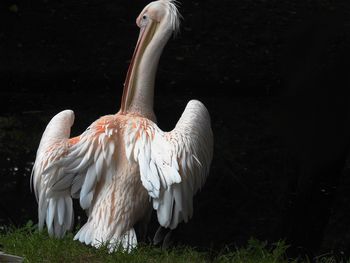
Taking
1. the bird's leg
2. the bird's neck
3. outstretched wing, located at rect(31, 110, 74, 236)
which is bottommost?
the bird's leg

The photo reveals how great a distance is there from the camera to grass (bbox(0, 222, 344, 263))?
4.12 meters

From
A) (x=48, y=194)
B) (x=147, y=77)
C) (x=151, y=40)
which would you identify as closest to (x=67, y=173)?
(x=48, y=194)

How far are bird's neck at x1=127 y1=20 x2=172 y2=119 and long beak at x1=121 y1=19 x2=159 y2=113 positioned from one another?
0.02 meters

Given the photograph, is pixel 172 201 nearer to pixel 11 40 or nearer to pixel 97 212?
pixel 97 212

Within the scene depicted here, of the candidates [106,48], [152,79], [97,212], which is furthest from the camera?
[106,48]

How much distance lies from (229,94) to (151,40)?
2.50 meters

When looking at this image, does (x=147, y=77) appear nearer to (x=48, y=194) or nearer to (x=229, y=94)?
(x=48, y=194)

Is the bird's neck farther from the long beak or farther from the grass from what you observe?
the grass

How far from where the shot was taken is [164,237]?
15.5 feet

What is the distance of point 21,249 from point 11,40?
4.83m

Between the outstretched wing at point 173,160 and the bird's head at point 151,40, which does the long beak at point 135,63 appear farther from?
the outstretched wing at point 173,160

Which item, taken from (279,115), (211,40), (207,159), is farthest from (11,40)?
(207,159)

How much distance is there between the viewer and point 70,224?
15.1 feet

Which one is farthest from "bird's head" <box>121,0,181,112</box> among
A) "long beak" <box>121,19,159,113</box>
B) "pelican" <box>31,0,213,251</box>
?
"pelican" <box>31,0,213,251</box>
